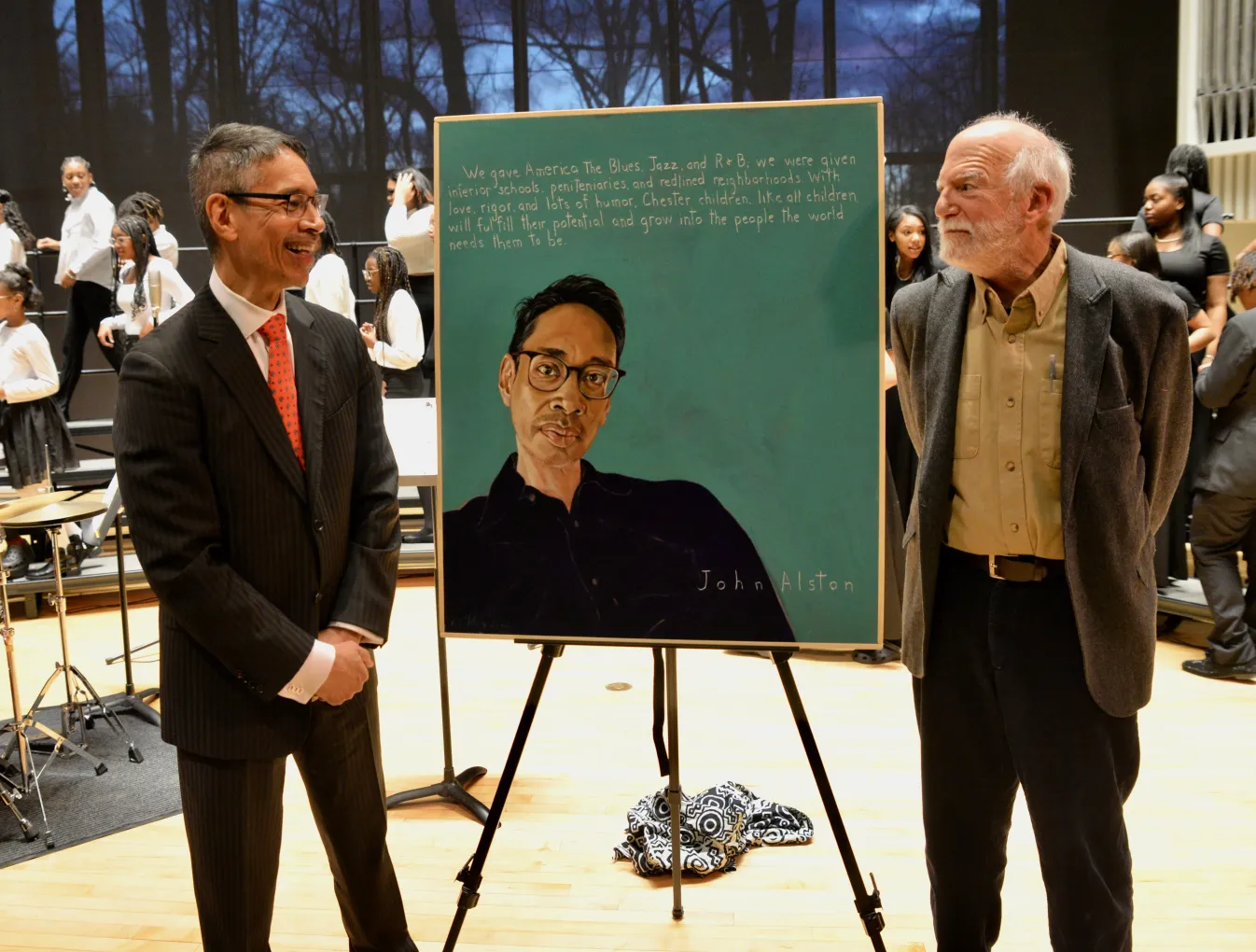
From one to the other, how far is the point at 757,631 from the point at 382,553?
0.78 metres

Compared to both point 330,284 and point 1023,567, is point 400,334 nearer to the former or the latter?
point 330,284

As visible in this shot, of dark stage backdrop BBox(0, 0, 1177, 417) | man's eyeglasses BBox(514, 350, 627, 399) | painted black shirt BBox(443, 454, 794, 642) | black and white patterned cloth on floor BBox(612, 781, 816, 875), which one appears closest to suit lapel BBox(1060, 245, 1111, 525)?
painted black shirt BBox(443, 454, 794, 642)

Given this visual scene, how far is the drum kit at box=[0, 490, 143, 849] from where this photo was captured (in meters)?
3.51

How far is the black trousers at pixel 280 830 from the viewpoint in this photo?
1.99 m

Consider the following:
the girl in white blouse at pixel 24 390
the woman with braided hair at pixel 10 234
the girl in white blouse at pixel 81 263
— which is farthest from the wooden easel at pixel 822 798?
the girl in white blouse at pixel 81 263

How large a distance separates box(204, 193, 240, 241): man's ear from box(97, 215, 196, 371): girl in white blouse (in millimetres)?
4649

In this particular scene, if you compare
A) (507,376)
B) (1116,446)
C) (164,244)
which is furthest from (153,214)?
(1116,446)

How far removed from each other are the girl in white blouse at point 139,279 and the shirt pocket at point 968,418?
210 inches

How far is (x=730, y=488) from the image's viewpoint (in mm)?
2271

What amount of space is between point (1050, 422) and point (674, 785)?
1.26 metres

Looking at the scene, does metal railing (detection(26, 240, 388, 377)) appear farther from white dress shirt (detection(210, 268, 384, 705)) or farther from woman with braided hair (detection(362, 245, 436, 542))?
white dress shirt (detection(210, 268, 384, 705))

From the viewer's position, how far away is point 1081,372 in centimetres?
192

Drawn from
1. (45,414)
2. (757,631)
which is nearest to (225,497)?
(757,631)

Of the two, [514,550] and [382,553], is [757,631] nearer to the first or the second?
[514,550]
